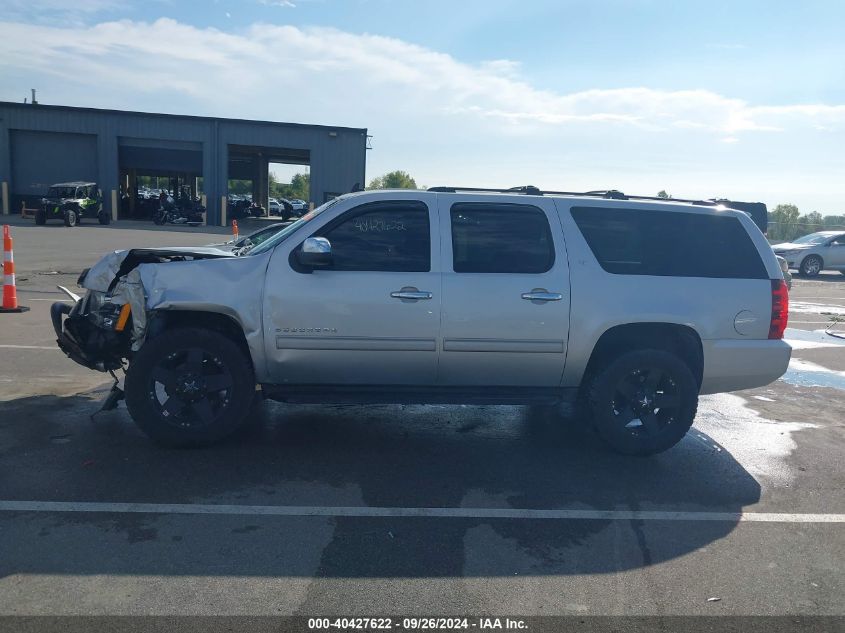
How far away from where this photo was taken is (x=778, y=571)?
3805mm

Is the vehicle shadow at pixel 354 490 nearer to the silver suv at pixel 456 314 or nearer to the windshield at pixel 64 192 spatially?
the silver suv at pixel 456 314

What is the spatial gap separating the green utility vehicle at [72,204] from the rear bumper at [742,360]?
33.9 meters

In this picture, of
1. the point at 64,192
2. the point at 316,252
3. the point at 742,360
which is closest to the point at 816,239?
the point at 742,360

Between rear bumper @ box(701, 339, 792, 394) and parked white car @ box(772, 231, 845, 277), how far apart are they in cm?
1987

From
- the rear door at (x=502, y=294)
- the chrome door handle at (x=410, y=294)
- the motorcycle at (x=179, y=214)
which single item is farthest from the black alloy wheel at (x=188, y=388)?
the motorcycle at (x=179, y=214)

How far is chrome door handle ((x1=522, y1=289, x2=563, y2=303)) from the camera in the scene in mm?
5277

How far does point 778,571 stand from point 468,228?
297 cm

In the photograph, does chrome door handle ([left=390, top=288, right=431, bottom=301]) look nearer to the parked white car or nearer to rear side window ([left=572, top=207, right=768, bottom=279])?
rear side window ([left=572, top=207, right=768, bottom=279])

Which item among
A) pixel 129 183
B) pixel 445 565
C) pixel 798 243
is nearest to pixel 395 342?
pixel 445 565

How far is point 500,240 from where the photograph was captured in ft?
17.7

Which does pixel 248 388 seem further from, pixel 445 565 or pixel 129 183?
pixel 129 183

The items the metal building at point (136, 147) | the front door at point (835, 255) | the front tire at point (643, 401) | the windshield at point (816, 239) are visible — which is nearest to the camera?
the front tire at point (643, 401)

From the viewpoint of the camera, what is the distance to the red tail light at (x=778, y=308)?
5551mm

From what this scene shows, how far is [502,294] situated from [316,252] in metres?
1.37
